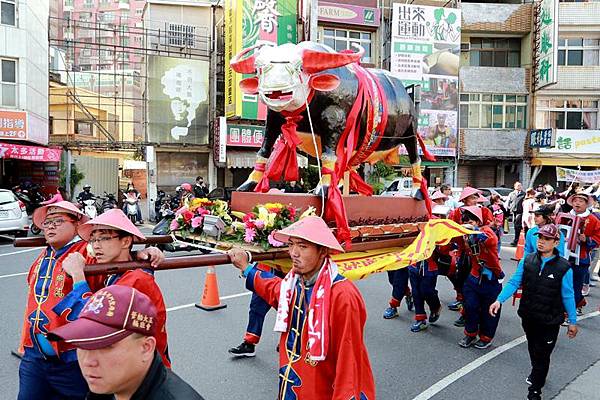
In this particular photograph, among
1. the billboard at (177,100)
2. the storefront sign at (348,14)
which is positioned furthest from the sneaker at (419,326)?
the storefront sign at (348,14)

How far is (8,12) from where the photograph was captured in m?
16.9

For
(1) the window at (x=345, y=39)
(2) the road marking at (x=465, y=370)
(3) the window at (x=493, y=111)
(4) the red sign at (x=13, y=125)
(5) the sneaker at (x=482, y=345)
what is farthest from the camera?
(3) the window at (x=493, y=111)

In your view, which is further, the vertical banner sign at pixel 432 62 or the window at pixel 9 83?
the vertical banner sign at pixel 432 62

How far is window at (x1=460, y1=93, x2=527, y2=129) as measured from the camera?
78.3ft

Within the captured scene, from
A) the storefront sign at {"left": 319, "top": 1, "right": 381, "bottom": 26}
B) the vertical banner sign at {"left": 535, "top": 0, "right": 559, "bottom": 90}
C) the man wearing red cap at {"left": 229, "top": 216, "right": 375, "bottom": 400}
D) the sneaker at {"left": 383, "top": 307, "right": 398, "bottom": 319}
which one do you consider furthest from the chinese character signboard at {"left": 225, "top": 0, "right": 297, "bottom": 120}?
the man wearing red cap at {"left": 229, "top": 216, "right": 375, "bottom": 400}

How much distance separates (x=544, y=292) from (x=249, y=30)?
17.3m

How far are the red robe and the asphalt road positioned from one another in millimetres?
1692

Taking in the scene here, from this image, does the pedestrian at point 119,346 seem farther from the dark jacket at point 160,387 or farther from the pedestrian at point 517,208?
the pedestrian at point 517,208

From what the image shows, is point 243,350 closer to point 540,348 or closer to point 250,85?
point 250,85

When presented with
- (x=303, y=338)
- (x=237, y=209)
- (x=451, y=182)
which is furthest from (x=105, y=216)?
(x=451, y=182)

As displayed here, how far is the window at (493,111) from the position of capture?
78.3 feet

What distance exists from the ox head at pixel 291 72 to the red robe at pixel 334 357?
204 cm

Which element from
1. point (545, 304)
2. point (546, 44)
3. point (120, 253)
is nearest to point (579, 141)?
point (546, 44)

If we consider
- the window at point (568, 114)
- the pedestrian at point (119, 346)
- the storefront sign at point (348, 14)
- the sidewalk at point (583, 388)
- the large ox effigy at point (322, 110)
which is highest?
the storefront sign at point (348, 14)
